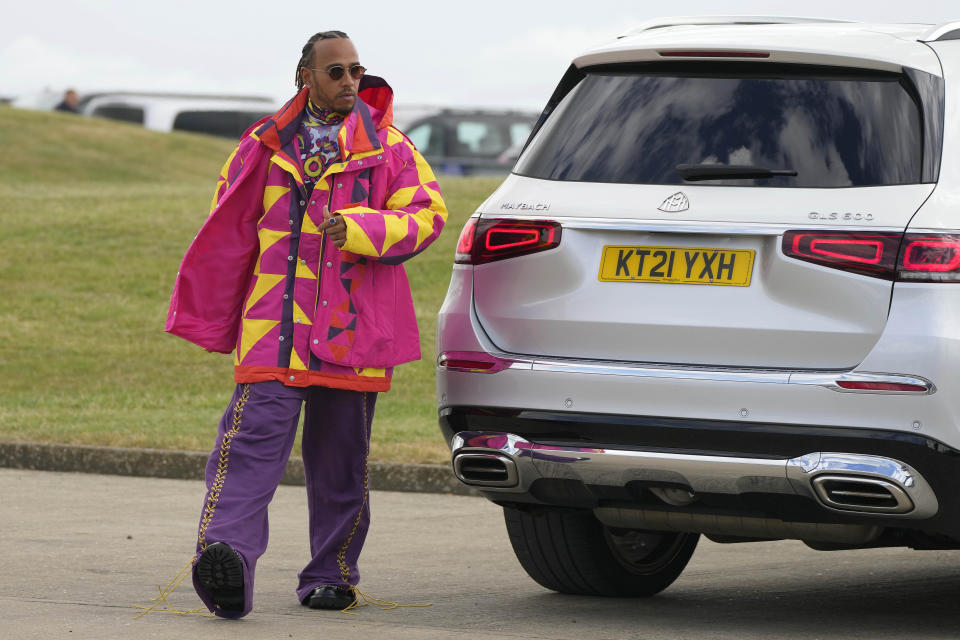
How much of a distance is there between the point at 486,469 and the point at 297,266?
94cm

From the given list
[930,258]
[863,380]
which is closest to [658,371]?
[863,380]

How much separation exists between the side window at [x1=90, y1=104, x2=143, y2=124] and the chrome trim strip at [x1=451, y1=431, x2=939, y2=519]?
35.6 meters

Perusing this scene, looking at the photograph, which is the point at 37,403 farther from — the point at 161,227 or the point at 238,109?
the point at 238,109

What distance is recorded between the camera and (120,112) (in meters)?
40.2

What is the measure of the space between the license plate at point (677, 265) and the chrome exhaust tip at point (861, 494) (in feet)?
1.99

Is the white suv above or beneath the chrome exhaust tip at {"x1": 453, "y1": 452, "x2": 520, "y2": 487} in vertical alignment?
above

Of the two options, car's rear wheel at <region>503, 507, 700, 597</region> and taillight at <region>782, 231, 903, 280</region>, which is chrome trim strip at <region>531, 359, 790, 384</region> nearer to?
taillight at <region>782, 231, 903, 280</region>

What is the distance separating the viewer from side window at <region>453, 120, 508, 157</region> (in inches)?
1331

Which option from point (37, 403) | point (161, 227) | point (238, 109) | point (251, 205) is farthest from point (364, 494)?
point (238, 109)

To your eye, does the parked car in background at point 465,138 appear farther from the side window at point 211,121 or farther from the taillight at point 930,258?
the taillight at point 930,258

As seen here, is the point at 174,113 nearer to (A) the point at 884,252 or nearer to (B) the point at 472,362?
(B) the point at 472,362

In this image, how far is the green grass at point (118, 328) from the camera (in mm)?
11711

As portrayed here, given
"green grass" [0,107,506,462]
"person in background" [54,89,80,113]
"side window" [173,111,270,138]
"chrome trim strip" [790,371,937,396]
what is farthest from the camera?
"side window" [173,111,270,138]

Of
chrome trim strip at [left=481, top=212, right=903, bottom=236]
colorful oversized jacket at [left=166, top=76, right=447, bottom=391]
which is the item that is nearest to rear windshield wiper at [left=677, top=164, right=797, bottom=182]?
chrome trim strip at [left=481, top=212, right=903, bottom=236]
